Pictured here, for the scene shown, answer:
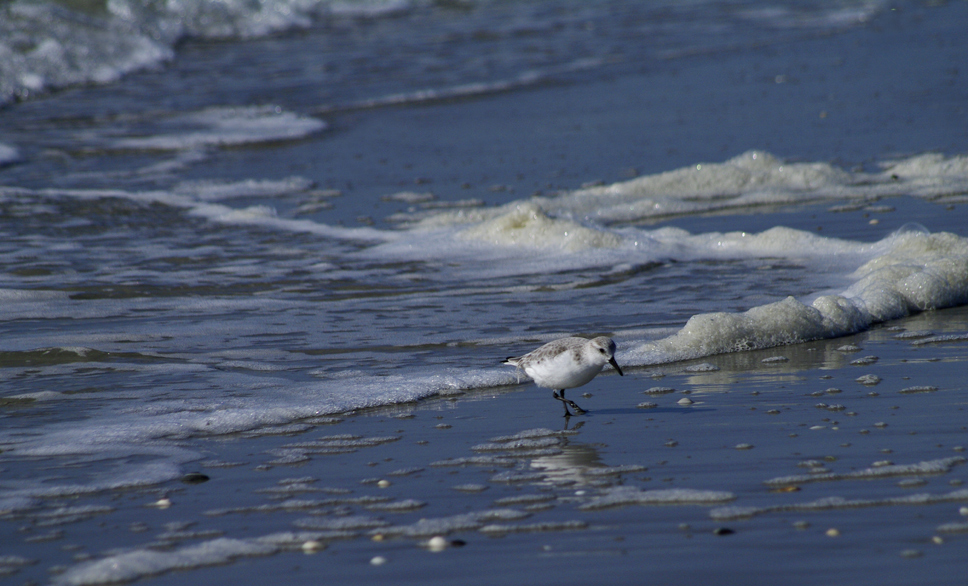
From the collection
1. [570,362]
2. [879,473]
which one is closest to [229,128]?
[570,362]

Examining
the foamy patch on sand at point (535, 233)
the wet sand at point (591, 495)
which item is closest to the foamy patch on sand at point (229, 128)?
the foamy patch on sand at point (535, 233)

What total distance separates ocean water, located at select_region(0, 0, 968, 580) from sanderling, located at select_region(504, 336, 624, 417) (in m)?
0.76

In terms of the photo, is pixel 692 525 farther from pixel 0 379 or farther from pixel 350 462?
pixel 0 379

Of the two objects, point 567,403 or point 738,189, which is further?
point 738,189

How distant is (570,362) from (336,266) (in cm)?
454

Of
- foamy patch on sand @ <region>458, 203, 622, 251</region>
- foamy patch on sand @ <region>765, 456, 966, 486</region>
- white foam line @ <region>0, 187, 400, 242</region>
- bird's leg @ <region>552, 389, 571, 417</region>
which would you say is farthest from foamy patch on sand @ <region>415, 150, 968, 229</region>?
foamy patch on sand @ <region>765, 456, 966, 486</region>

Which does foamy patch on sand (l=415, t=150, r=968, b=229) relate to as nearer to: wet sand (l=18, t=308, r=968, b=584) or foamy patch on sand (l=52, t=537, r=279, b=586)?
wet sand (l=18, t=308, r=968, b=584)

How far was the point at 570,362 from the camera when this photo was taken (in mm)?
5012

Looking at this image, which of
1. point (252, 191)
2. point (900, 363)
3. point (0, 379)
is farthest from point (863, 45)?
point (0, 379)

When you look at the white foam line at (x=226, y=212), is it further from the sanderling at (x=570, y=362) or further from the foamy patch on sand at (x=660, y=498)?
the foamy patch on sand at (x=660, y=498)

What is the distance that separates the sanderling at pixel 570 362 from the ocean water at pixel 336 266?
0.76 metres

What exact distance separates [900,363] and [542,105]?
38.2ft

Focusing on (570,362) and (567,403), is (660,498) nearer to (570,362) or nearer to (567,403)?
(570,362)

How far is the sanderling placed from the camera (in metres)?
5.00
